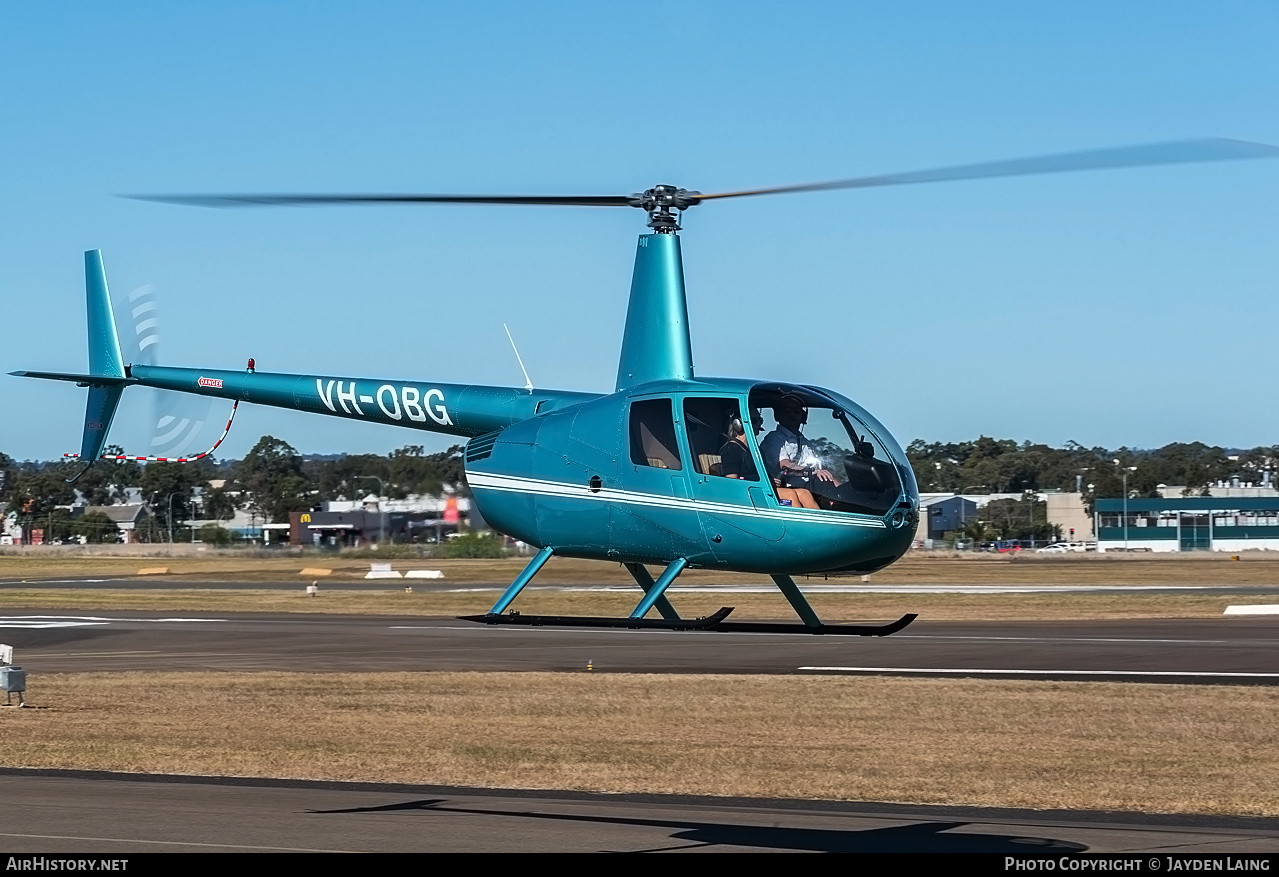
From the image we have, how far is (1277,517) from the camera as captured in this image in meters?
156

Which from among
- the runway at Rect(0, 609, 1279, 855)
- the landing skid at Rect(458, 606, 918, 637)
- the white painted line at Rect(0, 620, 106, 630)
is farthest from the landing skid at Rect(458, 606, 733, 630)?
the white painted line at Rect(0, 620, 106, 630)

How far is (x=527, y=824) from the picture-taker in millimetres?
20453

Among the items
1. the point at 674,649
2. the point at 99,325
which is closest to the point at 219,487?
the point at 674,649

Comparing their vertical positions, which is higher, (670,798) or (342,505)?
(342,505)

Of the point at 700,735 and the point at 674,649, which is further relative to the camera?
the point at 674,649

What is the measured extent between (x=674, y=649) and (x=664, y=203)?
3356 centimetres

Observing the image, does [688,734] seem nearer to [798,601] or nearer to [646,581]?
[646,581]

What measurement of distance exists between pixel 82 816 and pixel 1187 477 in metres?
199

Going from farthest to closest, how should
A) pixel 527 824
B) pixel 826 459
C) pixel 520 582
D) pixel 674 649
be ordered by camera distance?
pixel 674 649 → pixel 527 824 → pixel 520 582 → pixel 826 459

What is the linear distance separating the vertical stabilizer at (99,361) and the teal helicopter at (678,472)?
28.7 ft

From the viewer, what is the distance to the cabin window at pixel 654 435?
1343 cm

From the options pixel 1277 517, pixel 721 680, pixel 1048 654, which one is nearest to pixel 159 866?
pixel 721 680

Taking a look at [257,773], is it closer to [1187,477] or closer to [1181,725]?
[1181,725]

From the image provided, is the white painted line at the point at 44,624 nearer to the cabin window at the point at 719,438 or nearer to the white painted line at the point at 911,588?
the white painted line at the point at 911,588
